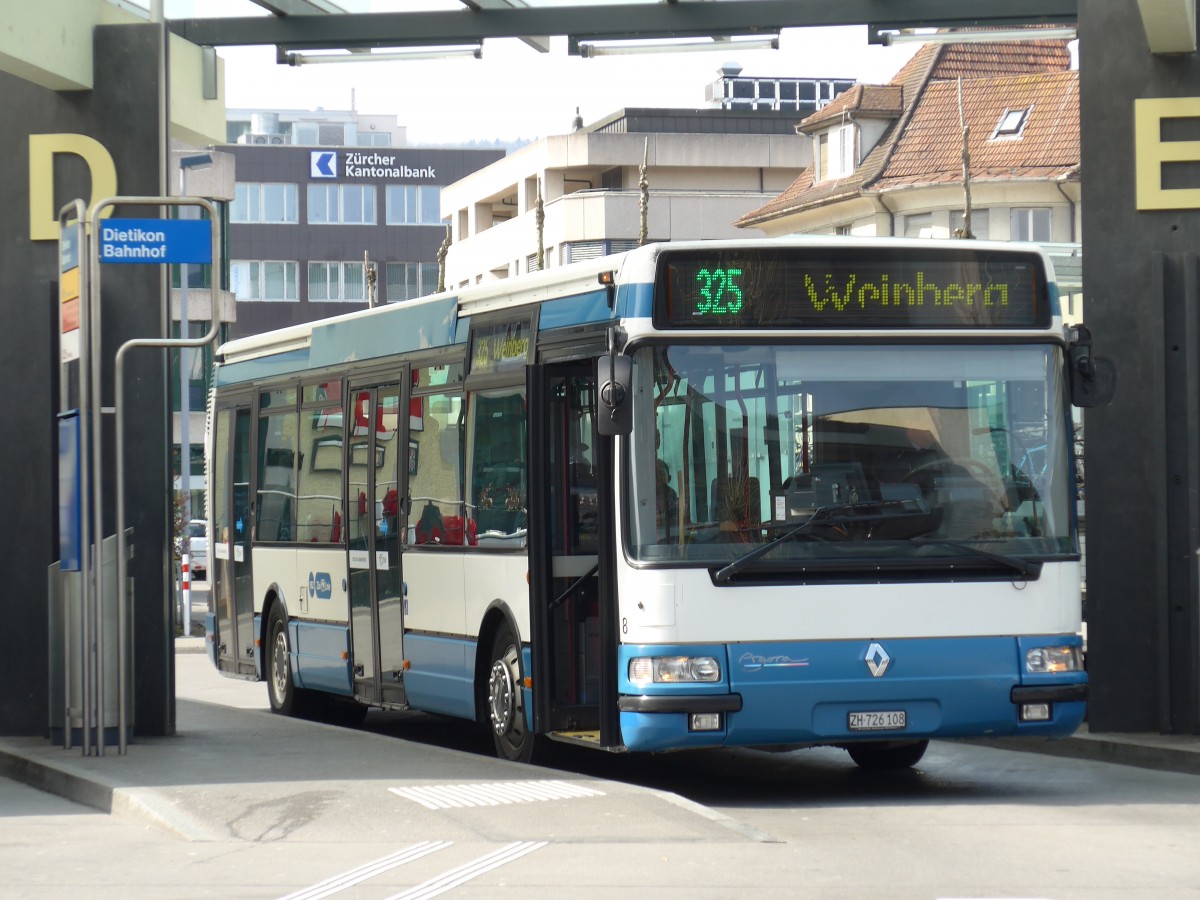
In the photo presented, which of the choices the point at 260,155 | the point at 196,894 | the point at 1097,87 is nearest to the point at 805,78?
the point at 260,155

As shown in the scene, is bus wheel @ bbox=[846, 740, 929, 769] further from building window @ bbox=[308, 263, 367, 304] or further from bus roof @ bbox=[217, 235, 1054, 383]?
building window @ bbox=[308, 263, 367, 304]

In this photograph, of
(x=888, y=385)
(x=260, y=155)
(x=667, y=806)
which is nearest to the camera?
(x=667, y=806)

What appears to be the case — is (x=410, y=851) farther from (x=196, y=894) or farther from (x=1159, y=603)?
(x=1159, y=603)

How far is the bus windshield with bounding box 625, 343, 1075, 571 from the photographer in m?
10.7

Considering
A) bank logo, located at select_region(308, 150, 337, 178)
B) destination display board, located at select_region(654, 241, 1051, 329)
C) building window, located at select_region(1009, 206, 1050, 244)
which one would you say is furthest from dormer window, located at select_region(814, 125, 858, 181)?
destination display board, located at select_region(654, 241, 1051, 329)

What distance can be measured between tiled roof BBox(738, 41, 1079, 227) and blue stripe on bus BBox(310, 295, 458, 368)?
128 feet

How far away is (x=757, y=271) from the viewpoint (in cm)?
1102

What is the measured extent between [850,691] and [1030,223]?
148 ft

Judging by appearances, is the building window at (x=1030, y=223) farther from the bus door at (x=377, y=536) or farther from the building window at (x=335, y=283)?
the building window at (x=335, y=283)

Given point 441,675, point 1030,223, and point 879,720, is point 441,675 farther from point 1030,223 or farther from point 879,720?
point 1030,223

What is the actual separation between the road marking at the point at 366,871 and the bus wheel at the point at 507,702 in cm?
304

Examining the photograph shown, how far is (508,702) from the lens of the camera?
494 inches

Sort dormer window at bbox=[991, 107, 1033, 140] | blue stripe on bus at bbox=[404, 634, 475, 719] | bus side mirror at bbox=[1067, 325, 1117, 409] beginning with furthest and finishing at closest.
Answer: dormer window at bbox=[991, 107, 1033, 140] → blue stripe on bus at bbox=[404, 634, 475, 719] → bus side mirror at bbox=[1067, 325, 1117, 409]

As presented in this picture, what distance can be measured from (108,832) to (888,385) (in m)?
4.41
